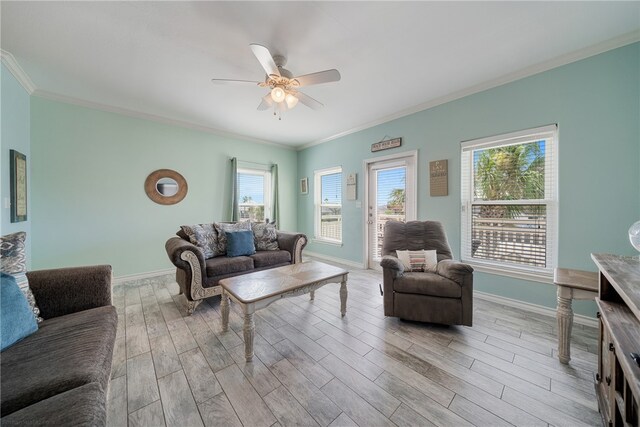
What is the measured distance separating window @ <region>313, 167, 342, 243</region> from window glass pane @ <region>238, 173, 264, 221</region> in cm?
120

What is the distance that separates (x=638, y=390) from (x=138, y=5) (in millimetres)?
3125

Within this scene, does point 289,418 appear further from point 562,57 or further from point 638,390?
point 562,57

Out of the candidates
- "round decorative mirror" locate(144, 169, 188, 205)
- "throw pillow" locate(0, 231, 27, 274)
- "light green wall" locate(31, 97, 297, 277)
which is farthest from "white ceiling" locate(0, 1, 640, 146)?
"throw pillow" locate(0, 231, 27, 274)

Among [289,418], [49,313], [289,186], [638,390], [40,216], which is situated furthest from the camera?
[289,186]

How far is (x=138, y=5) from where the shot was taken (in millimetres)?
1609

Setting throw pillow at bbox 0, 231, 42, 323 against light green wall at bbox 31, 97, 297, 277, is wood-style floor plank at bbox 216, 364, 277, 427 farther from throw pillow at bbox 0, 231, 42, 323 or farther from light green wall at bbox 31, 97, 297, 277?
light green wall at bbox 31, 97, 297, 277

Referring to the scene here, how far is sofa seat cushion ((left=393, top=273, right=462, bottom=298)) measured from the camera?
6.46ft

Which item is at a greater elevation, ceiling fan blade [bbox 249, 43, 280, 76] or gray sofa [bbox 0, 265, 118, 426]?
ceiling fan blade [bbox 249, 43, 280, 76]

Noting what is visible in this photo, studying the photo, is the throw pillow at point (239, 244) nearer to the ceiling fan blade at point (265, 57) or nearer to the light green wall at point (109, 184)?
the light green wall at point (109, 184)

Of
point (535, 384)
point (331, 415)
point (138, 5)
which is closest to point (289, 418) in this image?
point (331, 415)

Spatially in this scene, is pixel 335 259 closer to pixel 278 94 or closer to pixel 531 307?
pixel 531 307

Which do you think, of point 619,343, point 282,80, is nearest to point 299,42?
point 282,80

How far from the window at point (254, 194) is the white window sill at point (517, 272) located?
12.6 feet

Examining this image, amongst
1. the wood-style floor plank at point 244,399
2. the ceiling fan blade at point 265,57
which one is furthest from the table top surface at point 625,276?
the ceiling fan blade at point 265,57
